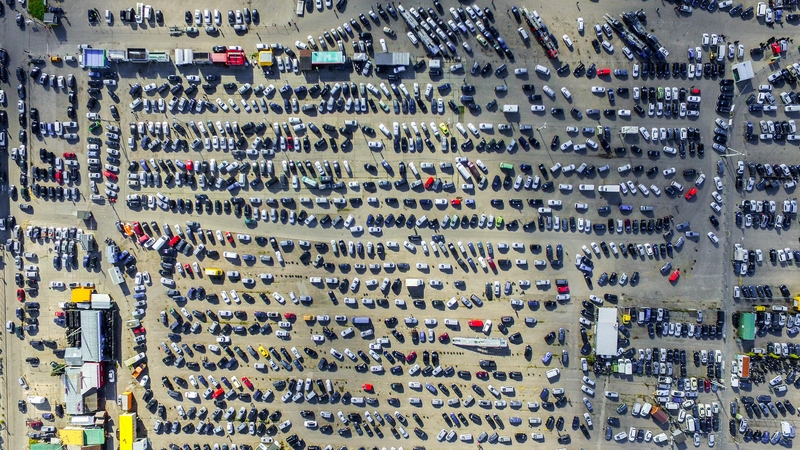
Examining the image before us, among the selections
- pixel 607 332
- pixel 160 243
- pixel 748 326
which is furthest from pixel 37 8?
pixel 748 326

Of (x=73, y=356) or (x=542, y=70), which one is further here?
(x=73, y=356)

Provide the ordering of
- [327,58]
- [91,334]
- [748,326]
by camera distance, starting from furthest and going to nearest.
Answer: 1. [91,334]
2. [748,326]
3. [327,58]

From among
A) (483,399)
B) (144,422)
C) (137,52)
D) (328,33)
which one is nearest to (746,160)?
(483,399)

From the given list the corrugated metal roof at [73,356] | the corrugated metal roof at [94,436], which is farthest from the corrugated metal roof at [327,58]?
the corrugated metal roof at [94,436]

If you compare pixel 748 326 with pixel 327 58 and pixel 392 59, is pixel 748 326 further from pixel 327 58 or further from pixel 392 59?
pixel 327 58

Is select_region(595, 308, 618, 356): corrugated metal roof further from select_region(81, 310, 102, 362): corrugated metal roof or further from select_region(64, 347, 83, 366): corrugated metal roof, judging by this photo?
select_region(64, 347, 83, 366): corrugated metal roof

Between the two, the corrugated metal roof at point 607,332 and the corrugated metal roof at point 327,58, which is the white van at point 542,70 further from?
the corrugated metal roof at point 607,332

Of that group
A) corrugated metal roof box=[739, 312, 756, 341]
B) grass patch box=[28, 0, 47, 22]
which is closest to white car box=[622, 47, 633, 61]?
corrugated metal roof box=[739, 312, 756, 341]
